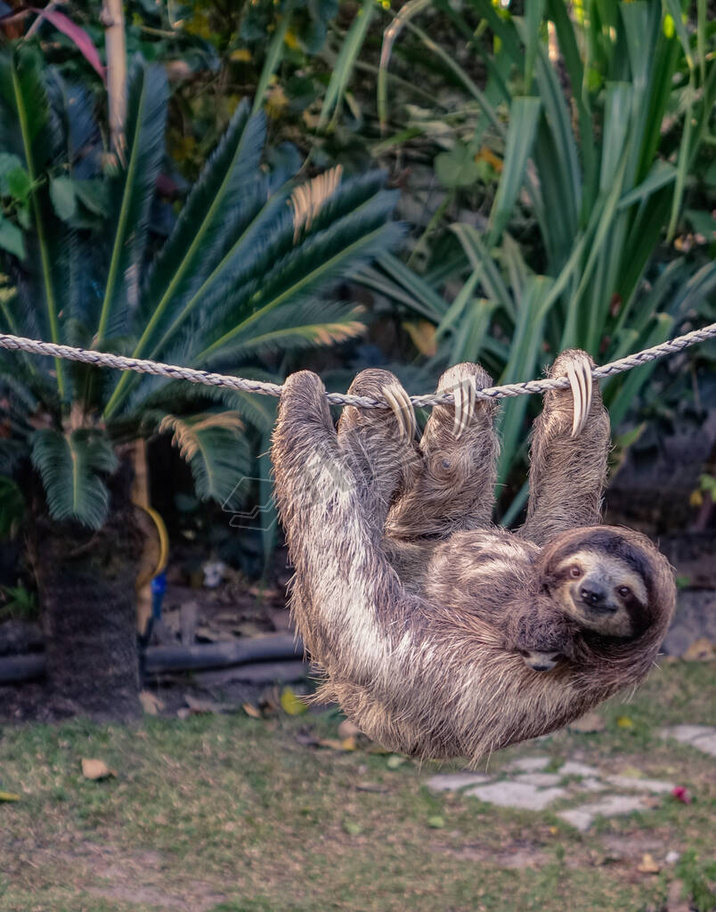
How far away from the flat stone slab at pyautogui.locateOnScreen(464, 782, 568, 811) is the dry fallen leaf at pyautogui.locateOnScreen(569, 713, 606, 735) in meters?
0.79

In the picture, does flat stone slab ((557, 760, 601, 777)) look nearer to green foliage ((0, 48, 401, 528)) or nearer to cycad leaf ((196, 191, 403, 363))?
green foliage ((0, 48, 401, 528))

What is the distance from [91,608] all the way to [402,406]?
3.31 m

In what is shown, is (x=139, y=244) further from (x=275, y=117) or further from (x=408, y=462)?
(x=408, y=462)

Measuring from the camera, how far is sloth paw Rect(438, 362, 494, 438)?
2.78m

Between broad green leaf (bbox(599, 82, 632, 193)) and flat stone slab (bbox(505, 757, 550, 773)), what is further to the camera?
flat stone slab (bbox(505, 757, 550, 773))

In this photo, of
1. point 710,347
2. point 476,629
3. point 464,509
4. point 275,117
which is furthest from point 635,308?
point 476,629

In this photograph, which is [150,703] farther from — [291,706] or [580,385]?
[580,385]

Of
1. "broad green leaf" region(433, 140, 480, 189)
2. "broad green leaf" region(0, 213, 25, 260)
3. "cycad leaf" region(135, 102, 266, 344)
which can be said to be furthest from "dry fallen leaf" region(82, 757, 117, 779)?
"broad green leaf" region(433, 140, 480, 189)

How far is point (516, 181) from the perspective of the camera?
15.9ft

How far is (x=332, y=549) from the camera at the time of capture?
2.66 meters

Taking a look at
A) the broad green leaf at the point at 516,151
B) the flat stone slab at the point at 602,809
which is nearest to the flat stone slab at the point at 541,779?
the flat stone slab at the point at 602,809

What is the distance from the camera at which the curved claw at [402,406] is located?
9.05ft

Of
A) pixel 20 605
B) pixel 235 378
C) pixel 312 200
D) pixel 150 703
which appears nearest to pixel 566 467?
pixel 235 378

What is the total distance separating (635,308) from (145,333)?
276 cm
